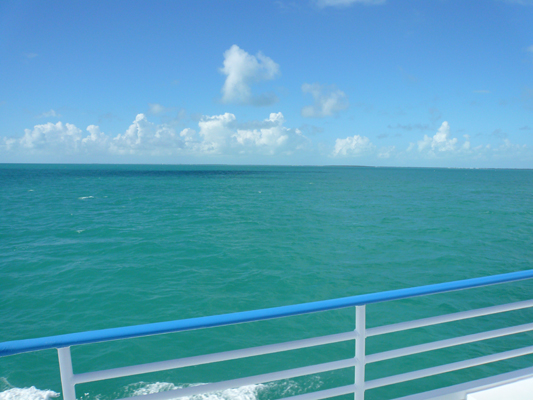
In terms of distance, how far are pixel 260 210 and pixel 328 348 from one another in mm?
24431

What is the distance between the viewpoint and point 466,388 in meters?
2.63

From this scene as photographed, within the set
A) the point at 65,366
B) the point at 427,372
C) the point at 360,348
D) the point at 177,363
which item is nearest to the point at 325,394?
the point at 360,348

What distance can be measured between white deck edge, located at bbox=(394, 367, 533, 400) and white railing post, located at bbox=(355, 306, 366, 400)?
483mm

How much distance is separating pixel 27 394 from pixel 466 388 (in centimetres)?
820

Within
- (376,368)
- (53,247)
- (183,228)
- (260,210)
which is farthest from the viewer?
(260,210)

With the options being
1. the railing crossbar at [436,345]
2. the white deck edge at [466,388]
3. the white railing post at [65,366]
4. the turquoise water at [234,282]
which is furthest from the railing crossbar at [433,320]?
the turquoise water at [234,282]

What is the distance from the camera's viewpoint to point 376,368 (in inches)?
305

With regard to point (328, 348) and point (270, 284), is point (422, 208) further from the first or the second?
point (328, 348)

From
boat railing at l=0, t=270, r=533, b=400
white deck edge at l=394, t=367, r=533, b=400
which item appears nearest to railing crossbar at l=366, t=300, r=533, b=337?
boat railing at l=0, t=270, r=533, b=400

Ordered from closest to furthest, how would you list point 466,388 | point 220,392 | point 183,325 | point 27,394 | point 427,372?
point 183,325 → point 427,372 → point 466,388 → point 220,392 → point 27,394

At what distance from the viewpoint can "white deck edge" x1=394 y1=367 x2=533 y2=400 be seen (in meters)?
2.54

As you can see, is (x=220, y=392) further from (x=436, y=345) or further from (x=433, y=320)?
(x=433, y=320)

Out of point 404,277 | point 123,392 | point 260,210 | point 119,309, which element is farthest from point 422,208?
point 123,392

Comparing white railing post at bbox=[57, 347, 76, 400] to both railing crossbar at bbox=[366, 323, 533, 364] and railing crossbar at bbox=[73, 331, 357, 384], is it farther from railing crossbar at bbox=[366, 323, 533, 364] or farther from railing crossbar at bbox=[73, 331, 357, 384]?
railing crossbar at bbox=[366, 323, 533, 364]
